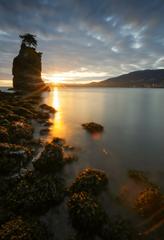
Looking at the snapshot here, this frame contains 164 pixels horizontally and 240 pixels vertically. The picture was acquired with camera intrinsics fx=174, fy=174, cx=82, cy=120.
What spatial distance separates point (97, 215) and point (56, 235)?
180 cm

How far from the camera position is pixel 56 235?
Answer: 6844 mm

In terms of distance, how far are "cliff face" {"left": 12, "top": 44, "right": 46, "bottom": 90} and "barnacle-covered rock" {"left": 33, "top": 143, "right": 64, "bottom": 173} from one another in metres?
105

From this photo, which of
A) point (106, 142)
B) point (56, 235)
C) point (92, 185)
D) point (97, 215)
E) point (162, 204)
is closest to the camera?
point (56, 235)

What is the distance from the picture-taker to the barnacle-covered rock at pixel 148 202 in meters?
8.09

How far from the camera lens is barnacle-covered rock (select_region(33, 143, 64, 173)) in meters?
11.6

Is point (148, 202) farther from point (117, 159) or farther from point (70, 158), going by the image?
point (70, 158)

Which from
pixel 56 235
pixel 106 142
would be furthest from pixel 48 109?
pixel 56 235

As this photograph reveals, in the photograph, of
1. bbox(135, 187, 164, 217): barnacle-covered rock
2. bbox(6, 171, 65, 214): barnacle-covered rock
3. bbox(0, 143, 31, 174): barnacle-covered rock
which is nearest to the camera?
bbox(6, 171, 65, 214): barnacle-covered rock

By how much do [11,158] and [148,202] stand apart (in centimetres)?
830

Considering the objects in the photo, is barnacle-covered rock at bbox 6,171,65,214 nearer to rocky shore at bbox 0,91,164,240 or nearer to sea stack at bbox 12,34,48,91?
rocky shore at bbox 0,91,164,240

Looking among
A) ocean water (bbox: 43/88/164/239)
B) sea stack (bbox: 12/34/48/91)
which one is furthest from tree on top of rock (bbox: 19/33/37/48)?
ocean water (bbox: 43/88/164/239)

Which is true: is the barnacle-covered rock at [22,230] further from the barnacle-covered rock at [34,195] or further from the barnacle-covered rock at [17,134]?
the barnacle-covered rock at [17,134]

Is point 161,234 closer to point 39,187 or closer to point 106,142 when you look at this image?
point 39,187

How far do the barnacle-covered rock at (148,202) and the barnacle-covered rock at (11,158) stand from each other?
7.24 metres
